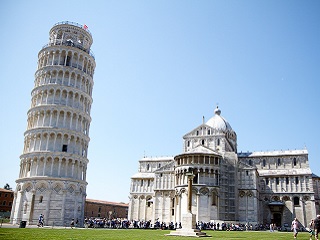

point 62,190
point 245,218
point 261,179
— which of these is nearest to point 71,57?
point 62,190

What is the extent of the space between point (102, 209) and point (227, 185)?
48.0m

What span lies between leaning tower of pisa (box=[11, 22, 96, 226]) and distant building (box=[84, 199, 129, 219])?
125ft

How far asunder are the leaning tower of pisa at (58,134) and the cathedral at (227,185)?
17532 millimetres

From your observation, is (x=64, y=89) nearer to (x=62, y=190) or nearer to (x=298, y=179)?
(x=62, y=190)

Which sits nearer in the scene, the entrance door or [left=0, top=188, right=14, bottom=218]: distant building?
the entrance door

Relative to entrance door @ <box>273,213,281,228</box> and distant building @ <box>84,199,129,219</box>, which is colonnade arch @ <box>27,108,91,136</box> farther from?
entrance door @ <box>273,213,281,228</box>

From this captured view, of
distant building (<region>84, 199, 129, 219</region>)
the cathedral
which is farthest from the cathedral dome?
distant building (<region>84, 199, 129, 219</region>)

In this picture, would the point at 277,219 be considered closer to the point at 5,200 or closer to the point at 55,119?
the point at 55,119

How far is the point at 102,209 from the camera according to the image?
91375 millimetres

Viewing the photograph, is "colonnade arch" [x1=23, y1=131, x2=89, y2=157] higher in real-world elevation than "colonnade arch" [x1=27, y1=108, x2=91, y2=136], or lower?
Result: lower

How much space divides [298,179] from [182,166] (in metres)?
25.1

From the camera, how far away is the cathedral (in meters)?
52.7

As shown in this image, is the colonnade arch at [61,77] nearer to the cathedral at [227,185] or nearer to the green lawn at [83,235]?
the cathedral at [227,185]

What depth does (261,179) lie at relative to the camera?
214 feet
